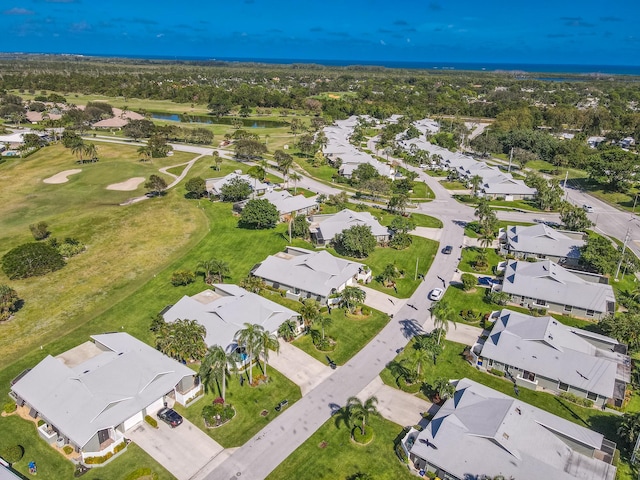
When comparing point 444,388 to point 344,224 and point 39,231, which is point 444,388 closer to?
point 344,224

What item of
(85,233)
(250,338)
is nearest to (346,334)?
(250,338)

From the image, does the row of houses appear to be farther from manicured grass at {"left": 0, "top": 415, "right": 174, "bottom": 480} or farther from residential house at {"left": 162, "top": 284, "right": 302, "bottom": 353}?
manicured grass at {"left": 0, "top": 415, "right": 174, "bottom": 480}

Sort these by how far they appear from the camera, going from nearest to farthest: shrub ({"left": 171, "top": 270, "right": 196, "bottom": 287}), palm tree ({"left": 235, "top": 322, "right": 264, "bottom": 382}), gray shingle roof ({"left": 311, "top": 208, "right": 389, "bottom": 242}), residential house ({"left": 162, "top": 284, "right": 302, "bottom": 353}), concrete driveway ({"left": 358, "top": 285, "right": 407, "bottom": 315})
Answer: palm tree ({"left": 235, "top": 322, "right": 264, "bottom": 382})
residential house ({"left": 162, "top": 284, "right": 302, "bottom": 353})
concrete driveway ({"left": 358, "top": 285, "right": 407, "bottom": 315})
shrub ({"left": 171, "top": 270, "right": 196, "bottom": 287})
gray shingle roof ({"left": 311, "top": 208, "right": 389, "bottom": 242})

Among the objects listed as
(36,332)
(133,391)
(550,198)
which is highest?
(550,198)

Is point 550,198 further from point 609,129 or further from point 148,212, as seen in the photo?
point 609,129

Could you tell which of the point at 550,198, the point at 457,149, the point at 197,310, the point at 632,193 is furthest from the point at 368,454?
the point at 457,149

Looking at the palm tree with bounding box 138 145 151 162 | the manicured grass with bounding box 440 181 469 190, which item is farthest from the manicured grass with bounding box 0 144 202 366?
the manicured grass with bounding box 440 181 469 190
